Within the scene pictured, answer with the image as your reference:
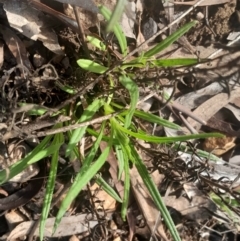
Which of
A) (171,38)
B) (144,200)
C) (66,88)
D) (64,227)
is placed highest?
(171,38)

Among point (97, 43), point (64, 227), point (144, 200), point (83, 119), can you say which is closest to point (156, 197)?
point (144, 200)

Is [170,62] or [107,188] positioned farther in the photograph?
[107,188]

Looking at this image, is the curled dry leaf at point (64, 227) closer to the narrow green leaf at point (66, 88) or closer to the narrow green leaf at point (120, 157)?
the narrow green leaf at point (120, 157)

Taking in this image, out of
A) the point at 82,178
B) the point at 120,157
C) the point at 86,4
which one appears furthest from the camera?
the point at 120,157

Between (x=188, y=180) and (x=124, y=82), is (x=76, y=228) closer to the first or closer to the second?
(x=188, y=180)

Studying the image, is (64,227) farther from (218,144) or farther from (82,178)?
(218,144)

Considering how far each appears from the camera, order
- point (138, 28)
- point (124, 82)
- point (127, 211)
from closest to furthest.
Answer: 1. point (124, 82)
2. point (138, 28)
3. point (127, 211)

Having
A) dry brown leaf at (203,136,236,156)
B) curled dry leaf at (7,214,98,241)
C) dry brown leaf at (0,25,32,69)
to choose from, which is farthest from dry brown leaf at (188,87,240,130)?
dry brown leaf at (0,25,32,69)

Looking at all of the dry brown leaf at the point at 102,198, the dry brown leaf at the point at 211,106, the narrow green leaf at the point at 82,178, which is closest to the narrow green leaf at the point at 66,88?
the narrow green leaf at the point at 82,178

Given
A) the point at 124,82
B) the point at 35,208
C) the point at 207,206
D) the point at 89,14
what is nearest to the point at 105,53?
the point at 89,14

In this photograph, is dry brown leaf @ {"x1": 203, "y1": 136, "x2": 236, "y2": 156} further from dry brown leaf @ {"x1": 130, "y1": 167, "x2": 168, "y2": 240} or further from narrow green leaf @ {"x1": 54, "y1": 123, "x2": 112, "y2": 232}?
narrow green leaf @ {"x1": 54, "y1": 123, "x2": 112, "y2": 232}

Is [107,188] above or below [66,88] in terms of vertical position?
below
